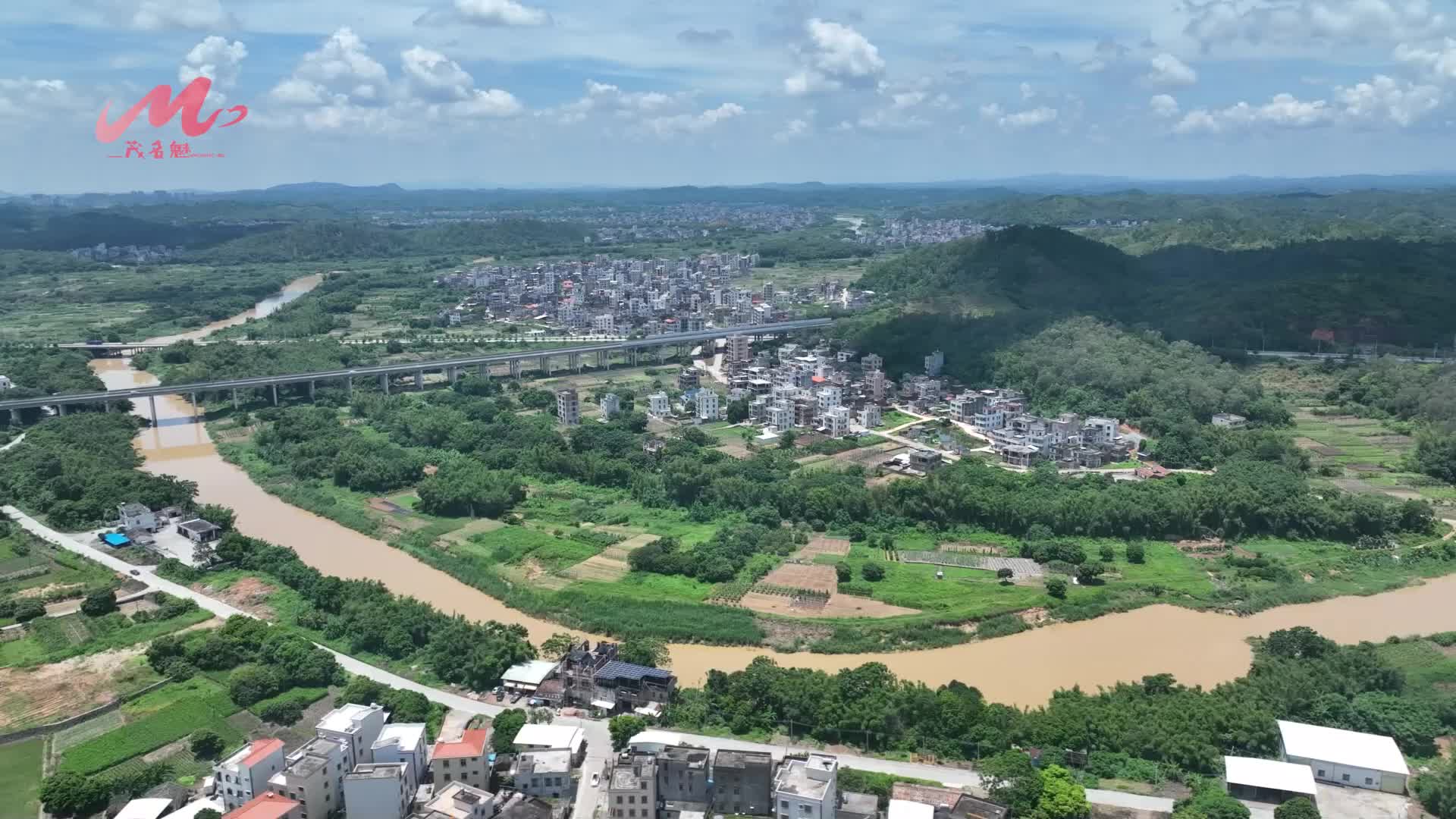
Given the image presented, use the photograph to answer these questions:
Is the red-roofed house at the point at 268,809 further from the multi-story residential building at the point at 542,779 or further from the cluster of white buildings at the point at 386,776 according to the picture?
the multi-story residential building at the point at 542,779

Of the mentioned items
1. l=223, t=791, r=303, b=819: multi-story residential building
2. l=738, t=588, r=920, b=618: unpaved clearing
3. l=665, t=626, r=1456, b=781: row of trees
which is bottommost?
l=738, t=588, r=920, b=618: unpaved clearing

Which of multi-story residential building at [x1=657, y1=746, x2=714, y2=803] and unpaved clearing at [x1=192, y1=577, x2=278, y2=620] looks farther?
unpaved clearing at [x1=192, y1=577, x2=278, y2=620]

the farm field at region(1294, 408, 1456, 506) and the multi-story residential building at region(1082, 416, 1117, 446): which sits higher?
the multi-story residential building at region(1082, 416, 1117, 446)

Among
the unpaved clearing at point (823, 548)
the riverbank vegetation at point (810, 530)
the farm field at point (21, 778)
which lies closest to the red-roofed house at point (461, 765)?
the farm field at point (21, 778)

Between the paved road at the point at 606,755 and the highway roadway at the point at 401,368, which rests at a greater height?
the highway roadway at the point at 401,368

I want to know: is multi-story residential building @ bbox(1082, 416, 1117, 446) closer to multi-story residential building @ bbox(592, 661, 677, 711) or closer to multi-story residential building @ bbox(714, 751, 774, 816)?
multi-story residential building @ bbox(592, 661, 677, 711)

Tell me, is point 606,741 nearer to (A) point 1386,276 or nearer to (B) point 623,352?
(B) point 623,352

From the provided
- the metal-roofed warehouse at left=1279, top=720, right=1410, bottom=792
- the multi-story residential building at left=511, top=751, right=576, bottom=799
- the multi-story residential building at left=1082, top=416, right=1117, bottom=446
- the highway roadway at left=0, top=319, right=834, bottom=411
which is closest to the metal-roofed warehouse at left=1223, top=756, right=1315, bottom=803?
the metal-roofed warehouse at left=1279, top=720, right=1410, bottom=792

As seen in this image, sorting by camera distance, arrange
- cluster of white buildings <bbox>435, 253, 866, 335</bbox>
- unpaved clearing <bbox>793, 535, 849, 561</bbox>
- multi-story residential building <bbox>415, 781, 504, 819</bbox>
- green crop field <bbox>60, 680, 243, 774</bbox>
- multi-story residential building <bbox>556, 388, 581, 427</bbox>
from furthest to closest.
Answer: cluster of white buildings <bbox>435, 253, 866, 335</bbox> < multi-story residential building <bbox>556, 388, 581, 427</bbox> < unpaved clearing <bbox>793, 535, 849, 561</bbox> < green crop field <bbox>60, 680, 243, 774</bbox> < multi-story residential building <bbox>415, 781, 504, 819</bbox>

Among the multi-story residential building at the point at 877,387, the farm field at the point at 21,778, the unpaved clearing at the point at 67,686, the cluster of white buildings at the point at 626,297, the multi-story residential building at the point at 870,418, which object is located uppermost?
the cluster of white buildings at the point at 626,297
